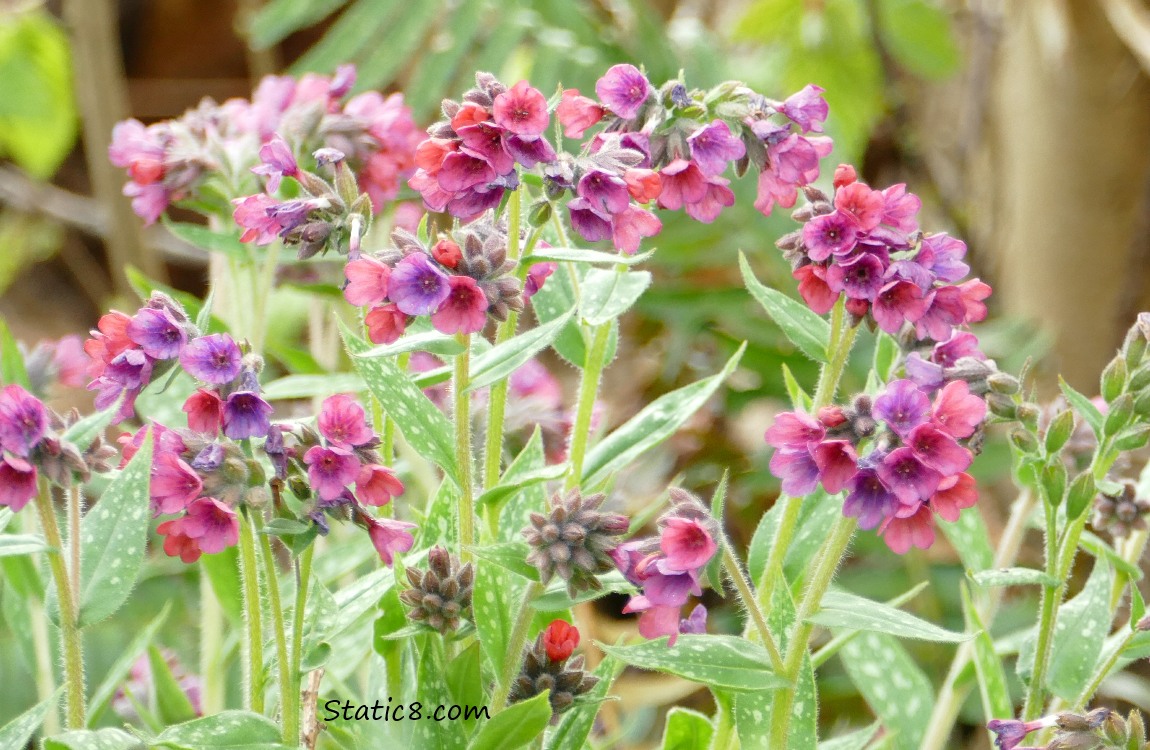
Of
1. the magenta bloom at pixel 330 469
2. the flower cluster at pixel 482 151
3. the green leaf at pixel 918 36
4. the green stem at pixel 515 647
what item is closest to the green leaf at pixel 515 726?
the green stem at pixel 515 647

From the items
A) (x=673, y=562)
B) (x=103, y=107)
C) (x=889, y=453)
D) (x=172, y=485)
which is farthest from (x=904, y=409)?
(x=103, y=107)

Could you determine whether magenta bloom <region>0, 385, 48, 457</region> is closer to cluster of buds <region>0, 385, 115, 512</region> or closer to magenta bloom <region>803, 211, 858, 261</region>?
cluster of buds <region>0, 385, 115, 512</region>

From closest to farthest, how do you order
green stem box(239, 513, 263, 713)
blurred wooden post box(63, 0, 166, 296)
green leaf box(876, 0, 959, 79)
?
green stem box(239, 513, 263, 713) < blurred wooden post box(63, 0, 166, 296) < green leaf box(876, 0, 959, 79)

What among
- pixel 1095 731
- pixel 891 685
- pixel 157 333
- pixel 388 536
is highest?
A: pixel 157 333

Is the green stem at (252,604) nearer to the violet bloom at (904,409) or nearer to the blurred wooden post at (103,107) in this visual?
the violet bloom at (904,409)

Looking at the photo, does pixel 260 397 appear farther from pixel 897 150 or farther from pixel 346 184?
pixel 897 150

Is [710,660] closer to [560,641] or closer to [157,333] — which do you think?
[560,641]

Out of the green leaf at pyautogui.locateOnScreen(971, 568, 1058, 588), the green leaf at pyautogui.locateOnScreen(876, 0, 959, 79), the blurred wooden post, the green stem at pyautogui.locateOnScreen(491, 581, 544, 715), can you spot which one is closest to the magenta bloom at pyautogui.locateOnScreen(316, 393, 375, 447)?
the green stem at pyautogui.locateOnScreen(491, 581, 544, 715)
